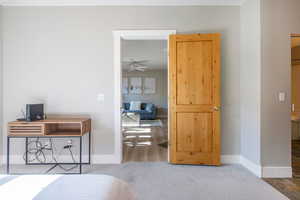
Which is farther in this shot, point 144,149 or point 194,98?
point 144,149

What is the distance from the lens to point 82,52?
315 cm

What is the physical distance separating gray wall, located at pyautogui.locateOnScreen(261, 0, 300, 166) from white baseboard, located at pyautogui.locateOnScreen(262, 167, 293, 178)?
7 centimetres

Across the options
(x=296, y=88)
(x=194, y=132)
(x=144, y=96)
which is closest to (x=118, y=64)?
(x=194, y=132)

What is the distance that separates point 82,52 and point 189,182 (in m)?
2.61

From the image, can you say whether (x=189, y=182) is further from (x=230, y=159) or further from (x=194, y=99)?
(x=194, y=99)

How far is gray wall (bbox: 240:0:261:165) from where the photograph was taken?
8.83 ft

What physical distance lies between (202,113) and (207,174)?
3.02 feet

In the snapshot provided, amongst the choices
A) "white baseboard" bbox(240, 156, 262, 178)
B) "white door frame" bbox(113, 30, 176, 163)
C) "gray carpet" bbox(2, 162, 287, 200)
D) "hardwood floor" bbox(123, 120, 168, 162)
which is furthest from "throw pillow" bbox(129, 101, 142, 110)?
"white baseboard" bbox(240, 156, 262, 178)

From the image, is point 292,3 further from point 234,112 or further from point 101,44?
point 101,44

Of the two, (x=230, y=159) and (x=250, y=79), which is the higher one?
(x=250, y=79)

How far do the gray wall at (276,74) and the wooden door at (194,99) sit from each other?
65 cm

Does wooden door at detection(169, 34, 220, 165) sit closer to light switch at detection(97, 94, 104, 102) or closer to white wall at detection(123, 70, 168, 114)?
light switch at detection(97, 94, 104, 102)


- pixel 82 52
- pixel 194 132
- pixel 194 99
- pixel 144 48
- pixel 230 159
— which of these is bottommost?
pixel 230 159

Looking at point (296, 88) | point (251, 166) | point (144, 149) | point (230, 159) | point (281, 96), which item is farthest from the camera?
point (296, 88)
